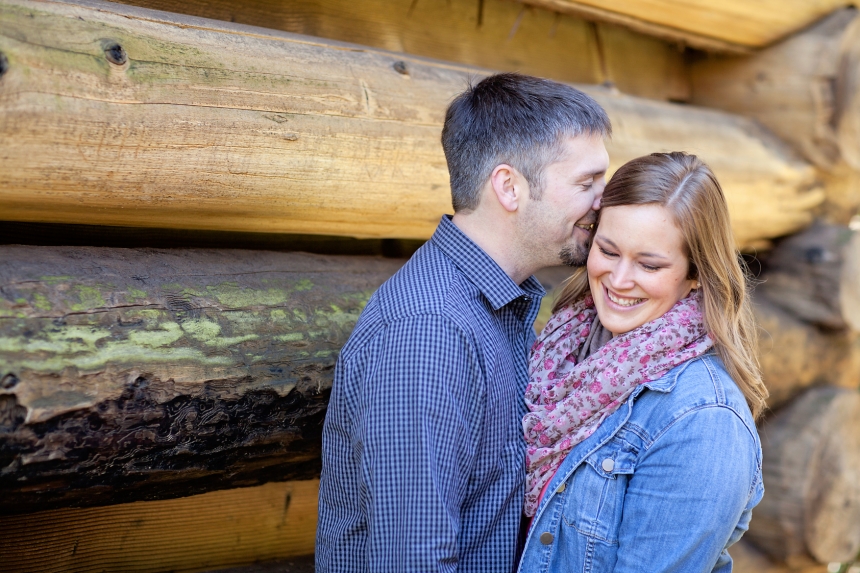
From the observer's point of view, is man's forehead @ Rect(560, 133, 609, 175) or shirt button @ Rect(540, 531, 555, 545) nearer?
shirt button @ Rect(540, 531, 555, 545)

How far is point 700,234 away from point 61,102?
5.25 feet

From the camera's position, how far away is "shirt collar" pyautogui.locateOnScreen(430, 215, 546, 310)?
2.08 m

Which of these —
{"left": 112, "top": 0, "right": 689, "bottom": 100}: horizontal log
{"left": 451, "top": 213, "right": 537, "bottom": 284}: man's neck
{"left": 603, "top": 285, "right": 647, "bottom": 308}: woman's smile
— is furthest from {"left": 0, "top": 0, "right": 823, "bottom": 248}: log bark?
{"left": 603, "top": 285, "right": 647, "bottom": 308}: woman's smile

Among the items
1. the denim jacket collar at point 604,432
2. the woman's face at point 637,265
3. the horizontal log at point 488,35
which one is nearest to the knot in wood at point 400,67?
the horizontal log at point 488,35

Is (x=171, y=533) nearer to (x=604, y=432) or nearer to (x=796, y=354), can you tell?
(x=604, y=432)

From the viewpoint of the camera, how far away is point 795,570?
13.3 ft

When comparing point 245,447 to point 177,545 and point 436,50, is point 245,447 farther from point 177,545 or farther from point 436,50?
point 436,50

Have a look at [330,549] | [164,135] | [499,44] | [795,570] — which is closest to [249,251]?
[164,135]

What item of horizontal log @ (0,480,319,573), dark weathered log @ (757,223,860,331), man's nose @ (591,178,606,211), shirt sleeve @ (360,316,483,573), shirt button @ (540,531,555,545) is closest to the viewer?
shirt sleeve @ (360,316,483,573)

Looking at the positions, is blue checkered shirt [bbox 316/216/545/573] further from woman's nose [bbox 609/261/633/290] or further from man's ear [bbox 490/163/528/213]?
woman's nose [bbox 609/261/633/290]

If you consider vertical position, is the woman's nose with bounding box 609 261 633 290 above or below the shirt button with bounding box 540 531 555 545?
above

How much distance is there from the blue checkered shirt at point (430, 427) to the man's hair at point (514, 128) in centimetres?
19

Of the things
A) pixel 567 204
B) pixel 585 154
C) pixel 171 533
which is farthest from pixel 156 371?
pixel 585 154

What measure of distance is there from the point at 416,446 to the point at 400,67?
1.46 meters
